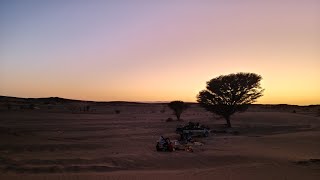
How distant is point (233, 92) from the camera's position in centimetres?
4600

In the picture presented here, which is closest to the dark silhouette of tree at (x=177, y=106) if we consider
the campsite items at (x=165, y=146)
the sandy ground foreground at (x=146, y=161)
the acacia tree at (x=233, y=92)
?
the acacia tree at (x=233, y=92)

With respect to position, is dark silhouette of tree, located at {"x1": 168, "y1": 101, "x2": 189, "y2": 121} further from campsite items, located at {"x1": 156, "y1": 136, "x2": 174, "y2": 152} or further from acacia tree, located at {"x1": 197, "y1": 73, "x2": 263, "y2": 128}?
campsite items, located at {"x1": 156, "y1": 136, "x2": 174, "y2": 152}

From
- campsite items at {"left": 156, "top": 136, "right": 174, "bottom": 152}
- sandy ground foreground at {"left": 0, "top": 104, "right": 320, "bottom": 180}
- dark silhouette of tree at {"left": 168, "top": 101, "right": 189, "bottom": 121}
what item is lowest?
sandy ground foreground at {"left": 0, "top": 104, "right": 320, "bottom": 180}

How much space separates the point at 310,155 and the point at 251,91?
2403cm

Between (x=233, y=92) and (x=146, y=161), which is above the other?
(x=233, y=92)

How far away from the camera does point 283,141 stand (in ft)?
100

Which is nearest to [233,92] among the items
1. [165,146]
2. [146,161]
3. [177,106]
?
[177,106]

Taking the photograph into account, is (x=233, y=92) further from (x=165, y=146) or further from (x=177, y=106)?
(x=165, y=146)

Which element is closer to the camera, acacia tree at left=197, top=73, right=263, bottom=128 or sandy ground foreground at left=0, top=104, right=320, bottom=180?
sandy ground foreground at left=0, top=104, right=320, bottom=180

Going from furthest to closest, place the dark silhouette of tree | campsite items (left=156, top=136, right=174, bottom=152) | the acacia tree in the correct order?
the dark silhouette of tree
the acacia tree
campsite items (left=156, top=136, right=174, bottom=152)

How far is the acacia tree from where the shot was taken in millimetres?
45969

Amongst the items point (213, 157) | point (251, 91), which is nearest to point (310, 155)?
point (213, 157)

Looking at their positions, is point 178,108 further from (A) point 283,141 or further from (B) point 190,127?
(A) point 283,141

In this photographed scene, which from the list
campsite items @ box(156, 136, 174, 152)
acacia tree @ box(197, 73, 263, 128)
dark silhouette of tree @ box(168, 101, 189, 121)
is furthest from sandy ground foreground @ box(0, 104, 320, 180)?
dark silhouette of tree @ box(168, 101, 189, 121)
